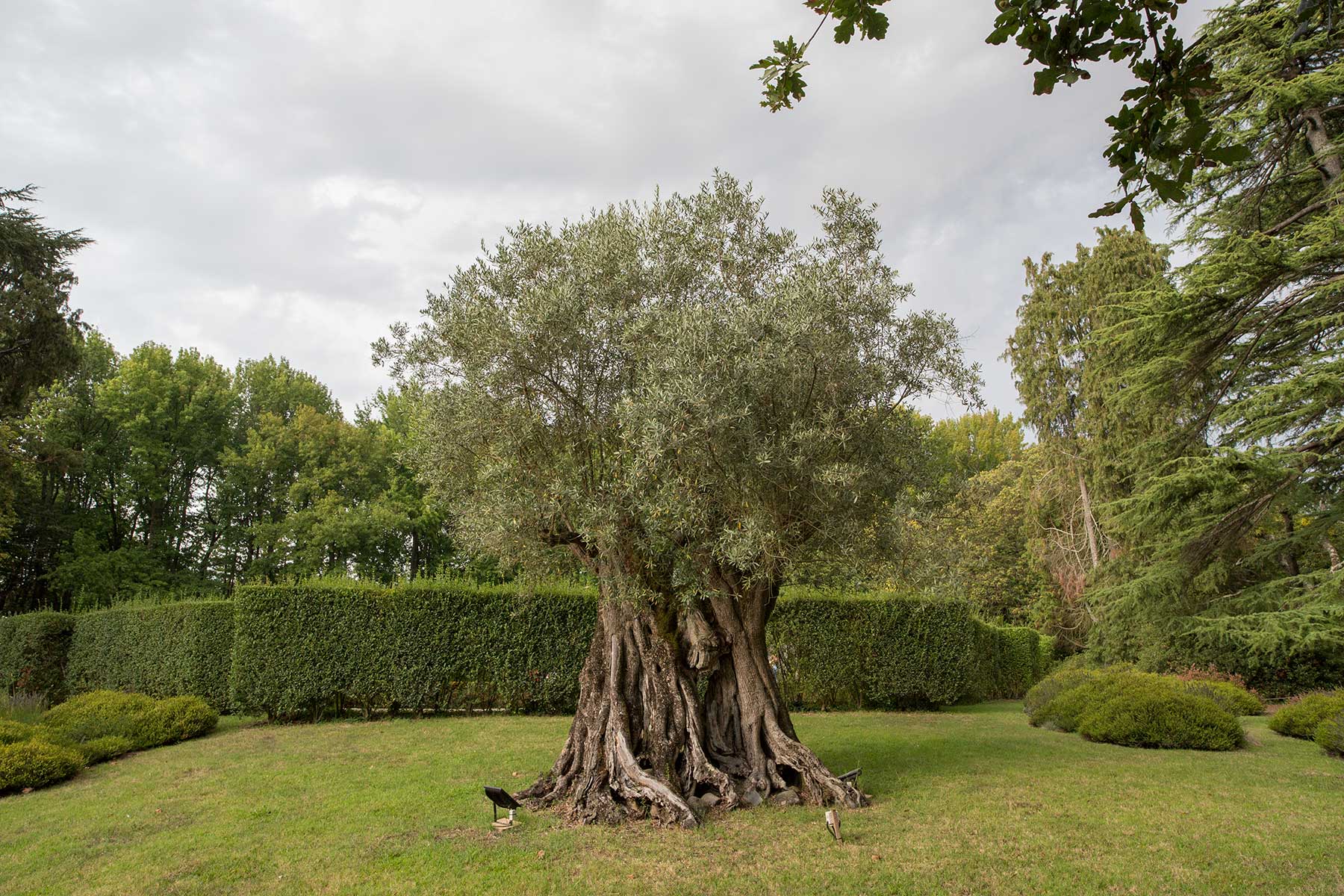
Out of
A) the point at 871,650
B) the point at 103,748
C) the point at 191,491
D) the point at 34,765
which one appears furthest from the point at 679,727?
the point at 191,491

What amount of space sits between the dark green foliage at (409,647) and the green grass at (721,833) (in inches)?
163

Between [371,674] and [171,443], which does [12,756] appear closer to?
[371,674]

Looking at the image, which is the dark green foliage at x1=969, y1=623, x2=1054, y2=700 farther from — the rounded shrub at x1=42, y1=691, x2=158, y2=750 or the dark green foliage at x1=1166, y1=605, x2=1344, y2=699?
the rounded shrub at x1=42, y1=691, x2=158, y2=750

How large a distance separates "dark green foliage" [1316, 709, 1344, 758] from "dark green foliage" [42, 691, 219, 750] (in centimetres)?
2042

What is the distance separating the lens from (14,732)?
456 inches

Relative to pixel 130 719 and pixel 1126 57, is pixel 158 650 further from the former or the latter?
pixel 1126 57

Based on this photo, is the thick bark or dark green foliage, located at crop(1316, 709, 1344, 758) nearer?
the thick bark

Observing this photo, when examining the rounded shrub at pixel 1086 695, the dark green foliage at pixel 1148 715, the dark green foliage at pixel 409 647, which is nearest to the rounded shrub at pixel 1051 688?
the rounded shrub at pixel 1086 695

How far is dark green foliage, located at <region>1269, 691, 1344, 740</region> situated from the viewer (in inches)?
484

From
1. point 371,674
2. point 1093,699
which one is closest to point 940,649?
point 1093,699

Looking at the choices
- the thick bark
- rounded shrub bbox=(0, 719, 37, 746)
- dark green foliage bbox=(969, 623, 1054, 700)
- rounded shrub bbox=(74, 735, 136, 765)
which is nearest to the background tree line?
rounded shrub bbox=(74, 735, 136, 765)

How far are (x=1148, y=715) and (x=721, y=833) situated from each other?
934 cm

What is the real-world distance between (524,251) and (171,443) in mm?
27673

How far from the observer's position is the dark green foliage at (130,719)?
43.1 ft
